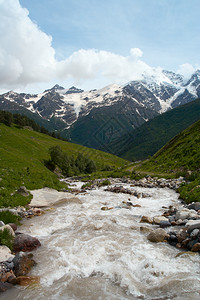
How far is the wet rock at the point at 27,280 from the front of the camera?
6662mm

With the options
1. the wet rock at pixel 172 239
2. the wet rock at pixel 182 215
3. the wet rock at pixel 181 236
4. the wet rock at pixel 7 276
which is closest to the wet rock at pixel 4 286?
the wet rock at pixel 7 276

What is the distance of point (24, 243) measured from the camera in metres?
9.29

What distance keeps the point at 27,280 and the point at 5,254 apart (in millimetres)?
1713

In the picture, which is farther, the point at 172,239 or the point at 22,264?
the point at 172,239

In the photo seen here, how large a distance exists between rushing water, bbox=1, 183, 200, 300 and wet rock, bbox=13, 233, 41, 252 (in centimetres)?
49

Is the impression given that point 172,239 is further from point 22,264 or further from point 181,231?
point 22,264

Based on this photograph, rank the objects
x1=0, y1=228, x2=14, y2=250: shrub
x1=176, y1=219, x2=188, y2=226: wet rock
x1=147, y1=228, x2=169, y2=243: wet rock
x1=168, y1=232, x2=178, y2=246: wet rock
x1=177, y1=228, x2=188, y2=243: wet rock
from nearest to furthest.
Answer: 1. x1=0, y1=228, x2=14, y2=250: shrub
2. x1=177, y1=228, x2=188, y2=243: wet rock
3. x1=168, y1=232, x2=178, y2=246: wet rock
4. x1=147, y1=228, x2=169, y2=243: wet rock
5. x1=176, y1=219, x2=188, y2=226: wet rock

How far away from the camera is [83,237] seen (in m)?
10.5

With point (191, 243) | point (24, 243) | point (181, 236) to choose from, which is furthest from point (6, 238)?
point (191, 243)

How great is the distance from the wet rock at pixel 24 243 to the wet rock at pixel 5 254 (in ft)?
2.18

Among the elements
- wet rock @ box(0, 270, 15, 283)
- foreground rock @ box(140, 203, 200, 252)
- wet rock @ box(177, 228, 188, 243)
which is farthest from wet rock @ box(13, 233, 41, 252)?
wet rock @ box(177, 228, 188, 243)

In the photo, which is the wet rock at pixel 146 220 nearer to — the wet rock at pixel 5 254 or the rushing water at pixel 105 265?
the rushing water at pixel 105 265

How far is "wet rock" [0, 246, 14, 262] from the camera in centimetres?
754

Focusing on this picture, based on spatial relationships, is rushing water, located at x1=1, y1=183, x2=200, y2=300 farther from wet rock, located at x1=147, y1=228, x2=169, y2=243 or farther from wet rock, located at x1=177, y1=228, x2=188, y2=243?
wet rock, located at x1=177, y1=228, x2=188, y2=243
